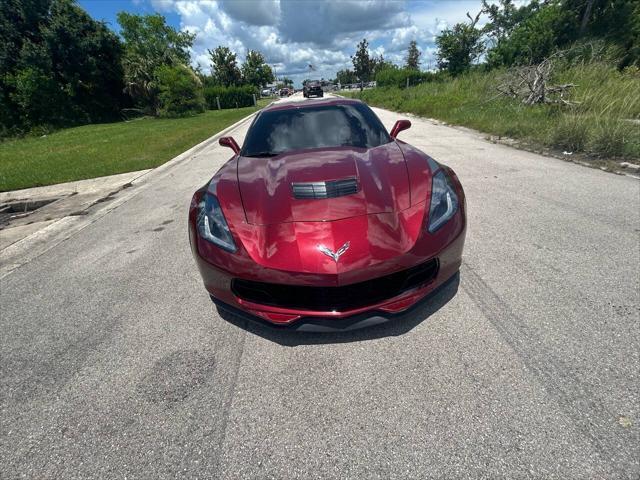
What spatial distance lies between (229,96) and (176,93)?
13916 mm

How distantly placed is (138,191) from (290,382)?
5.64 m

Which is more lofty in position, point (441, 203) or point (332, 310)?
point (441, 203)

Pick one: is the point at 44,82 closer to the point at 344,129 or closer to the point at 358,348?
the point at 344,129

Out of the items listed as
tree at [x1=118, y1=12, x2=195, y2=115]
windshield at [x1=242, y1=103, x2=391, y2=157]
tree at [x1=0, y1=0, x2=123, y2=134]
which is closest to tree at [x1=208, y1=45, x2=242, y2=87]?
tree at [x1=118, y1=12, x2=195, y2=115]

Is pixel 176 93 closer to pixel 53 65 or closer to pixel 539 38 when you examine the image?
pixel 53 65

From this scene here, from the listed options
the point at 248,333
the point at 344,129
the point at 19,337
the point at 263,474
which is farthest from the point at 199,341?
the point at 344,129

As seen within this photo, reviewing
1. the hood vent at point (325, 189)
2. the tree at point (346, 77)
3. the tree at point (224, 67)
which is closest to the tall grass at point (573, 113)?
the hood vent at point (325, 189)

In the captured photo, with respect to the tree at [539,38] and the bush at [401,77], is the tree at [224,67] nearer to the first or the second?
the bush at [401,77]

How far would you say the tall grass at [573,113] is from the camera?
5.71 metres

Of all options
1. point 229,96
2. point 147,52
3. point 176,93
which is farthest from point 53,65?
point 229,96

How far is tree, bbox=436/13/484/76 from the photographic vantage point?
28938 mm

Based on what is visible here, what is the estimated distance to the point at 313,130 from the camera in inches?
117

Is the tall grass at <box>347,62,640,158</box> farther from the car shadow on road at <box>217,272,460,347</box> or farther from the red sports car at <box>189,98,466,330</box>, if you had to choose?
the car shadow on road at <box>217,272,460,347</box>

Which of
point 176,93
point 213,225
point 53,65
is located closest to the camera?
point 213,225
